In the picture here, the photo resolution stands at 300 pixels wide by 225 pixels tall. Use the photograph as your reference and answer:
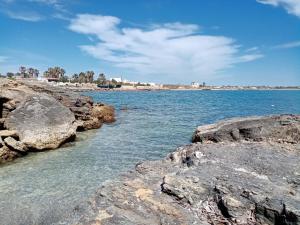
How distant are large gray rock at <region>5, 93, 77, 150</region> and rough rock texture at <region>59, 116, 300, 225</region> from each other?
416 inches

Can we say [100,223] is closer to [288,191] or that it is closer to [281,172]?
[288,191]

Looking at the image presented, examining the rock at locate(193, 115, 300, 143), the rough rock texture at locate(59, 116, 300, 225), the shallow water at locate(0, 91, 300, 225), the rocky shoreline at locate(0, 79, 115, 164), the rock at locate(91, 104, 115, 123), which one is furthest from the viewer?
the rock at locate(91, 104, 115, 123)

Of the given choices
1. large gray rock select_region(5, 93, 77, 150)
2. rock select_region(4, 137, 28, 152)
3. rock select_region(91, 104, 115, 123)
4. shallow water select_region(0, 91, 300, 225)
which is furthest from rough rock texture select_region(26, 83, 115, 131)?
rock select_region(4, 137, 28, 152)

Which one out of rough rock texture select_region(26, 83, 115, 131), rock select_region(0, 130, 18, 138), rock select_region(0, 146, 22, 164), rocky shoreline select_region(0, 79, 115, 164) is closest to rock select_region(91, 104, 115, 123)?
rough rock texture select_region(26, 83, 115, 131)

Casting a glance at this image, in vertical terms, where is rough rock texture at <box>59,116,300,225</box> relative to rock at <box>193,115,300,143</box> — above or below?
below

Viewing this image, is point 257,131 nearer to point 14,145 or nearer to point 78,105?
point 14,145

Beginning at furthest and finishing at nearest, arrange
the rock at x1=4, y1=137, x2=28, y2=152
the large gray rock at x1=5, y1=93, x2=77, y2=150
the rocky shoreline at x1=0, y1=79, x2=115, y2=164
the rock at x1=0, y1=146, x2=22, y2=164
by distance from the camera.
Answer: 1. the large gray rock at x1=5, y1=93, x2=77, y2=150
2. the rocky shoreline at x1=0, y1=79, x2=115, y2=164
3. the rock at x1=4, y1=137, x2=28, y2=152
4. the rock at x1=0, y1=146, x2=22, y2=164

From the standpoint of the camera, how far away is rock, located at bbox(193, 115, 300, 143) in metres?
12.3

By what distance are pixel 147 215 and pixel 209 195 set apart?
1645mm

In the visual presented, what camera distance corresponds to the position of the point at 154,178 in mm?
9148

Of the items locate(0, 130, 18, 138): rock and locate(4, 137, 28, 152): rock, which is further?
locate(0, 130, 18, 138): rock

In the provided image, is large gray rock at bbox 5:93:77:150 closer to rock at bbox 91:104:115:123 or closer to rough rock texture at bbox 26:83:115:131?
rough rock texture at bbox 26:83:115:131

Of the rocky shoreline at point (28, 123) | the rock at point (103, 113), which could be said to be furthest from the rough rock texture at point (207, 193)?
the rock at point (103, 113)

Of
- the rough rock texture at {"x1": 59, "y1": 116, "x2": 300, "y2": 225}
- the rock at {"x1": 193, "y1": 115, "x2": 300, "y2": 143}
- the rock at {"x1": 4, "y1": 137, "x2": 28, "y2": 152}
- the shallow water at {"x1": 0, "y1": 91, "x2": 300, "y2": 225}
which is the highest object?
the rock at {"x1": 193, "y1": 115, "x2": 300, "y2": 143}
